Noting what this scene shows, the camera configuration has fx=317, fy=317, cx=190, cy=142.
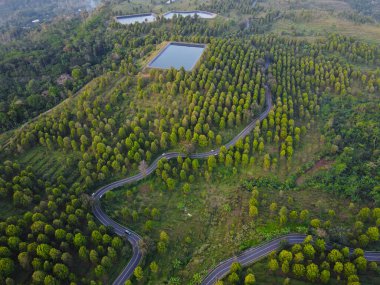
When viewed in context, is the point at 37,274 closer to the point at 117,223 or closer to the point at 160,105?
the point at 117,223

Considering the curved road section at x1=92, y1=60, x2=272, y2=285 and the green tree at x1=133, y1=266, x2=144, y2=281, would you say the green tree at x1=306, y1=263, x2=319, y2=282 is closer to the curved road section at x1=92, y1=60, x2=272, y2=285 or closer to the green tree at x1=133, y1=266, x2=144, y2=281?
the green tree at x1=133, y1=266, x2=144, y2=281

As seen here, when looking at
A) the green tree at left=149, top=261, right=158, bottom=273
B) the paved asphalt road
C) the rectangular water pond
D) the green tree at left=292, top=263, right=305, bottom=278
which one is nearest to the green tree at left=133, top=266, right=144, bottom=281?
the green tree at left=149, top=261, right=158, bottom=273

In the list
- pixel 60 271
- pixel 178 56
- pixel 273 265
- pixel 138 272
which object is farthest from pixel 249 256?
pixel 178 56

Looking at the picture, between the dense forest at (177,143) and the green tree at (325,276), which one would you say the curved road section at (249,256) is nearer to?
the dense forest at (177,143)

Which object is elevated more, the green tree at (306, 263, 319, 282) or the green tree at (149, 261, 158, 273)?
the green tree at (306, 263, 319, 282)

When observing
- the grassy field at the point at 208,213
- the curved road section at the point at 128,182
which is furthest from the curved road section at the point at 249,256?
Result: the curved road section at the point at 128,182

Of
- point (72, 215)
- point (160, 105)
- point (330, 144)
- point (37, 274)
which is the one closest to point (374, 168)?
point (330, 144)

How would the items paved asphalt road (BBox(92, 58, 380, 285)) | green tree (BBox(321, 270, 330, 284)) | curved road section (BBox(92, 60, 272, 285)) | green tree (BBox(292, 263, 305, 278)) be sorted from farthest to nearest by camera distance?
1. curved road section (BBox(92, 60, 272, 285))
2. paved asphalt road (BBox(92, 58, 380, 285))
3. green tree (BBox(292, 263, 305, 278))
4. green tree (BBox(321, 270, 330, 284))
